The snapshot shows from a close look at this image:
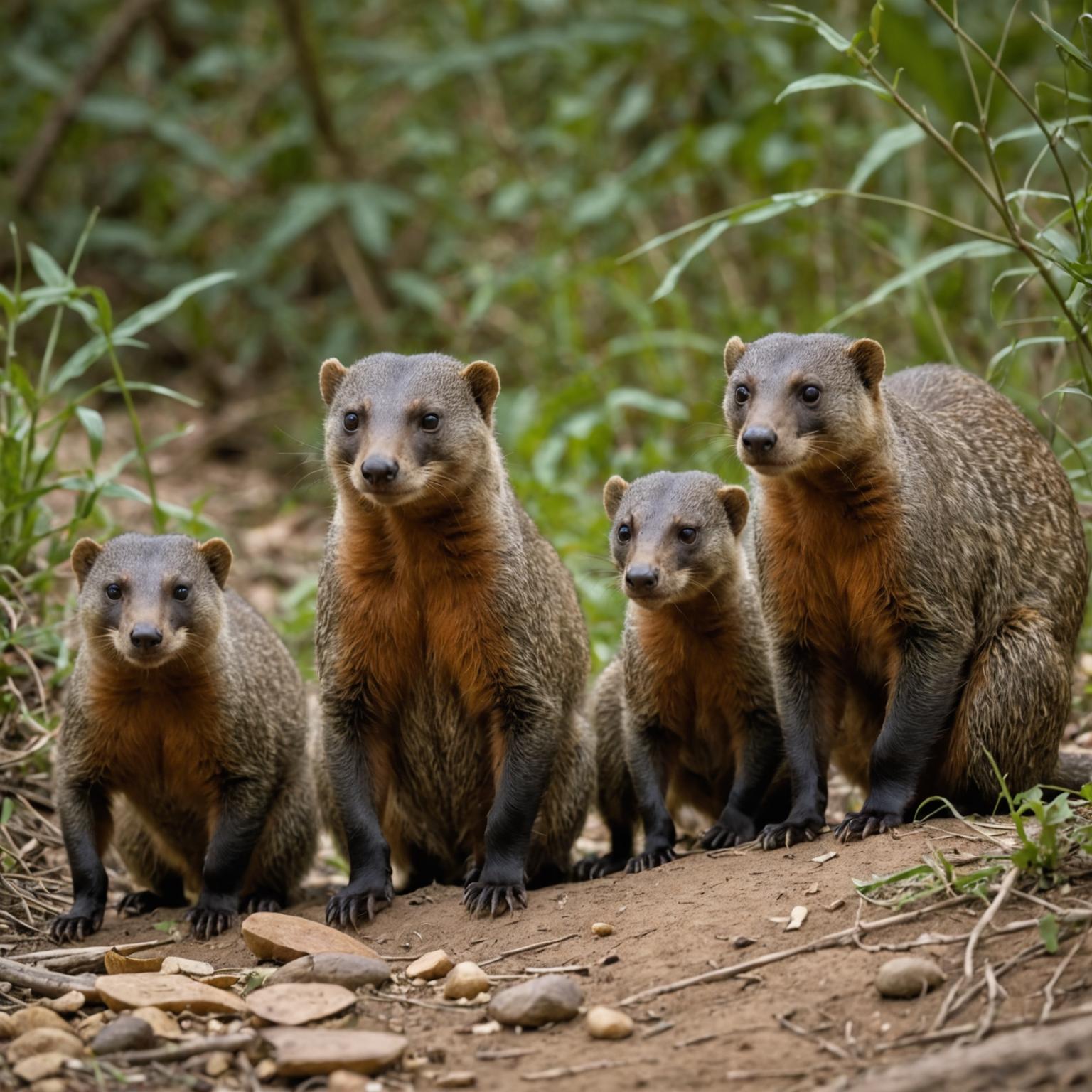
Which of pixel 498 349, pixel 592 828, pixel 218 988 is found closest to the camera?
pixel 218 988

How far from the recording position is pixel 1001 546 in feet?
21.5

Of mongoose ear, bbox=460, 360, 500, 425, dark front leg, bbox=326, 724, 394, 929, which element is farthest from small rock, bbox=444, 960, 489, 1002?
mongoose ear, bbox=460, 360, 500, 425

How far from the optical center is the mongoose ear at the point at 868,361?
6.31 m

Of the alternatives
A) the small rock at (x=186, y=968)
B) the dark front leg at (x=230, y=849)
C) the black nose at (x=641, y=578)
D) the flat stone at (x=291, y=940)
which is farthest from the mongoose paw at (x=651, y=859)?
the small rock at (x=186, y=968)

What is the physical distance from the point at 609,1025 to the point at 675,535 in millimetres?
2696

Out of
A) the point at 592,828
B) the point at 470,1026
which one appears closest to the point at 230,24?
the point at 592,828

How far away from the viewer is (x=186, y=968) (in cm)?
557

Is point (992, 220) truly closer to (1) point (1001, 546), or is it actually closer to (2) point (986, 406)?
(2) point (986, 406)

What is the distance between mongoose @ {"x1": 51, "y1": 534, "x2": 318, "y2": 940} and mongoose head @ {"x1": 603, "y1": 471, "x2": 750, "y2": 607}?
1886mm

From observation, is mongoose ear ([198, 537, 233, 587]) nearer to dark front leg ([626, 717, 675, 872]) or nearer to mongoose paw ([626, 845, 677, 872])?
dark front leg ([626, 717, 675, 872])

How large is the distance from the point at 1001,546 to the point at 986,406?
102 centimetres

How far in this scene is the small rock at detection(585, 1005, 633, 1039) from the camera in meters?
4.57

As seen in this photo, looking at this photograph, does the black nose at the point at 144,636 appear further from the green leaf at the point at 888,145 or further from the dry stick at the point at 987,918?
the green leaf at the point at 888,145

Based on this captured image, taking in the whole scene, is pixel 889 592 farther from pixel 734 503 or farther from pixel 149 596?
pixel 149 596
